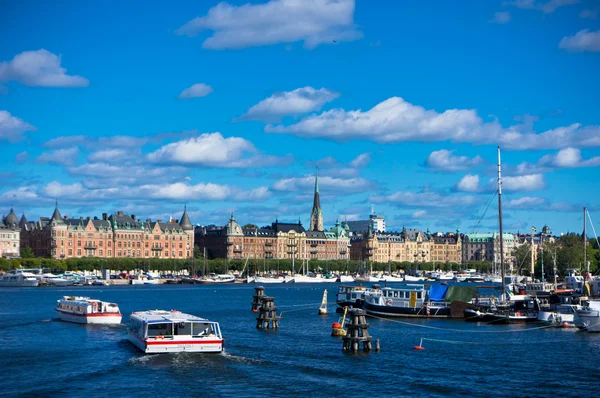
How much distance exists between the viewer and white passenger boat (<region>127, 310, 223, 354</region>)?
49.2 metres

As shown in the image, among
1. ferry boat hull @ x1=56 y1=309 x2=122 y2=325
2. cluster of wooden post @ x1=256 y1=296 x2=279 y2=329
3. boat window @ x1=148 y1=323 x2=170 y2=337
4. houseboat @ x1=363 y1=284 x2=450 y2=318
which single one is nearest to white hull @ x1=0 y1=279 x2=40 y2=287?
ferry boat hull @ x1=56 y1=309 x2=122 y2=325

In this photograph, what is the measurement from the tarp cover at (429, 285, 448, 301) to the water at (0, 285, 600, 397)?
13.1 meters

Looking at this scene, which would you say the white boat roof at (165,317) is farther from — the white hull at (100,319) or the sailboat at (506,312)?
the sailboat at (506,312)

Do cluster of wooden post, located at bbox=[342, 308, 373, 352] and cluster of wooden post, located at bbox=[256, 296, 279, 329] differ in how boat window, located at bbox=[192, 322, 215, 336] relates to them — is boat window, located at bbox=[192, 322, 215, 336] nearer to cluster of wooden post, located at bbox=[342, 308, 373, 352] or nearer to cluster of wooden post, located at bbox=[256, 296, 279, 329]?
cluster of wooden post, located at bbox=[342, 308, 373, 352]

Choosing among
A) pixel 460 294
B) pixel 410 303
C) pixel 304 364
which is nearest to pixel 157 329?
pixel 304 364

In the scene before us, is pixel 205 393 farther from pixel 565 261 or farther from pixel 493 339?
pixel 565 261

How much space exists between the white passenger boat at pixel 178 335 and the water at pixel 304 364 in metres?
0.56

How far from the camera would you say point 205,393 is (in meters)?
40.8

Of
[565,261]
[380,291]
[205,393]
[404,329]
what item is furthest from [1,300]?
[565,261]

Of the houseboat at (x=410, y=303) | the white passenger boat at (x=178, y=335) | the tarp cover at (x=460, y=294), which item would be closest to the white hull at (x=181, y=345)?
the white passenger boat at (x=178, y=335)

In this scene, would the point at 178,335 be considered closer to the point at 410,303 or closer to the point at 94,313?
the point at 94,313

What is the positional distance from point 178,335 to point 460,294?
132ft

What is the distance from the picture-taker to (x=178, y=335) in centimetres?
4994

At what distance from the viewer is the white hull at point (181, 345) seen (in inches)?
1935
